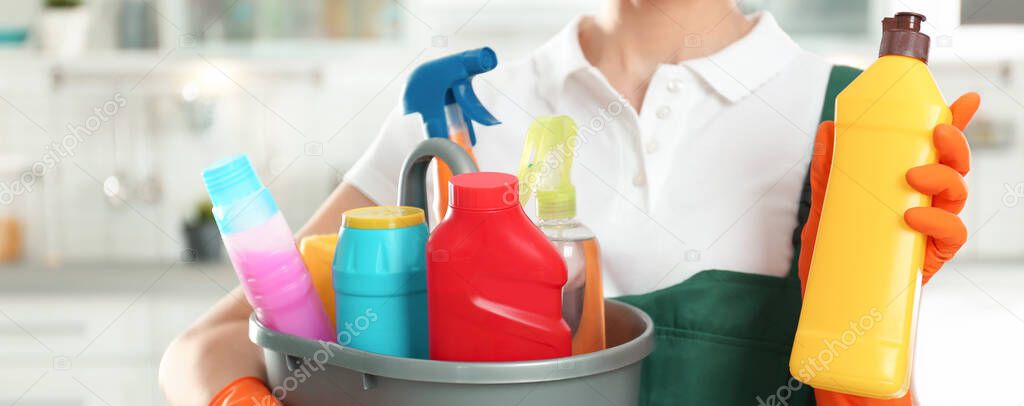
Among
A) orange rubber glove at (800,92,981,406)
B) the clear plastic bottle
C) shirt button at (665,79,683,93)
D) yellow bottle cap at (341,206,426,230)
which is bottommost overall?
the clear plastic bottle

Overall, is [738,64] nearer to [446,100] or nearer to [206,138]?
[446,100]

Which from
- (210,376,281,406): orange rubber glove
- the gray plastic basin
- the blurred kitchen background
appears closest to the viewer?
the gray plastic basin

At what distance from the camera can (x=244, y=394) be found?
0.55m

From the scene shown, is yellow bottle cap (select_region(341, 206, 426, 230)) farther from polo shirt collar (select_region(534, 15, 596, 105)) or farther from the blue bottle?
polo shirt collar (select_region(534, 15, 596, 105))

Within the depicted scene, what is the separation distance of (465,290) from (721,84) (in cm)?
40

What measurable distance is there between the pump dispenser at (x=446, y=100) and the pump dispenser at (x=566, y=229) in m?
0.05

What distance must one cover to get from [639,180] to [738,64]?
133 millimetres

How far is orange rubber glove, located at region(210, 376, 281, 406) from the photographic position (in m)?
0.54

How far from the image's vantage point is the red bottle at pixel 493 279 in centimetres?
44

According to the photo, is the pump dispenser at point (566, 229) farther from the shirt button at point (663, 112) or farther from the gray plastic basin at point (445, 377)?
the shirt button at point (663, 112)

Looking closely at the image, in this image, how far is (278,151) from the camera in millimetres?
2217

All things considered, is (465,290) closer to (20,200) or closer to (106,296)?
(106,296)

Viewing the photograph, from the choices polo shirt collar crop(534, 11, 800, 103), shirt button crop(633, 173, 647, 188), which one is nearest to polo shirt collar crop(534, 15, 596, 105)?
polo shirt collar crop(534, 11, 800, 103)

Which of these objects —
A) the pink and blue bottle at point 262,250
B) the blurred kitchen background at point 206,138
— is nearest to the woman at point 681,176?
the pink and blue bottle at point 262,250
